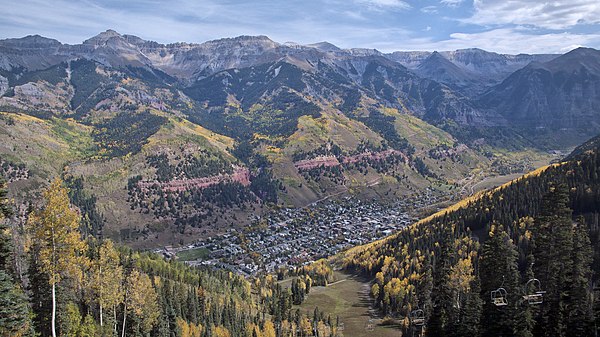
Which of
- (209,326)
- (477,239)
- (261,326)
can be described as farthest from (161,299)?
(477,239)

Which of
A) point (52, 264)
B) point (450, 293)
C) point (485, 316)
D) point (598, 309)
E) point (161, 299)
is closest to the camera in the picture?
point (52, 264)

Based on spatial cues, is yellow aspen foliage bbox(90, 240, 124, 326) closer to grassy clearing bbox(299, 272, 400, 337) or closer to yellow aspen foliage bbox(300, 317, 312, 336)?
yellow aspen foliage bbox(300, 317, 312, 336)

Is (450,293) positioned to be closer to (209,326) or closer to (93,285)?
(93,285)

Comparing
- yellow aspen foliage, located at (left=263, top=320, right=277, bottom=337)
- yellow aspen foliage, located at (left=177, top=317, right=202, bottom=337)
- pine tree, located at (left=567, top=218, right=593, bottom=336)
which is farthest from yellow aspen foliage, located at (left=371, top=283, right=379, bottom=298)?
pine tree, located at (left=567, top=218, right=593, bottom=336)

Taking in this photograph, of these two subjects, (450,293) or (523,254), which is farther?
(523,254)

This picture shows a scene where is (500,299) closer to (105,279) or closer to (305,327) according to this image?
(105,279)

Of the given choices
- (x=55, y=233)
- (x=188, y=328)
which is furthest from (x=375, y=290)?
(x=55, y=233)
